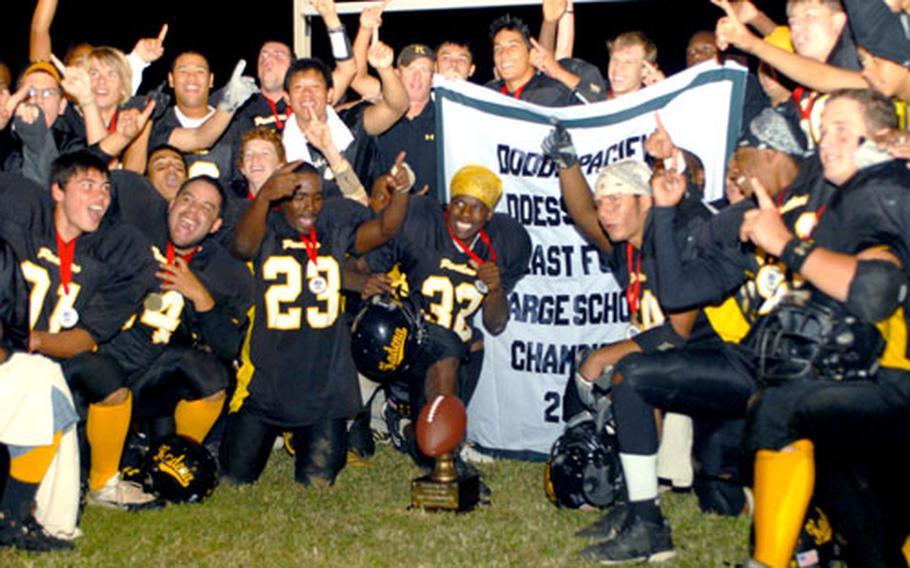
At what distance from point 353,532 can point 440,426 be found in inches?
28.0

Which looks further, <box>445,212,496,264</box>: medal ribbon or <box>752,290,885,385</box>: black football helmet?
<box>445,212,496,264</box>: medal ribbon

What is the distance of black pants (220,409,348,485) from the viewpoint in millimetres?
7574

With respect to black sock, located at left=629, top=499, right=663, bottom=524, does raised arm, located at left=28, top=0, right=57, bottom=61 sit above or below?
above

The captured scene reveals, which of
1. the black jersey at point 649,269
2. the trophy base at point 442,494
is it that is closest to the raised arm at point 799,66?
the black jersey at point 649,269

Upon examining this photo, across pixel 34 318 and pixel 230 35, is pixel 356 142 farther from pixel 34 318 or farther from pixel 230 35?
pixel 230 35

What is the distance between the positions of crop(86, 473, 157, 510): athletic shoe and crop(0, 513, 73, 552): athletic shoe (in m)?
0.85

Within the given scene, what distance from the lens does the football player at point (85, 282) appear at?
686 cm

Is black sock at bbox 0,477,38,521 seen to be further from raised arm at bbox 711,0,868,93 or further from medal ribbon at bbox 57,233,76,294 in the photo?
raised arm at bbox 711,0,868,93

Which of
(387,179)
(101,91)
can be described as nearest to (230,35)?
(101,91)

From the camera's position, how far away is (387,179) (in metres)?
7.39

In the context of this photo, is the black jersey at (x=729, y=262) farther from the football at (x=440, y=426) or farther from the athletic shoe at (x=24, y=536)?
the athletic shoe at (x=24, y=536)

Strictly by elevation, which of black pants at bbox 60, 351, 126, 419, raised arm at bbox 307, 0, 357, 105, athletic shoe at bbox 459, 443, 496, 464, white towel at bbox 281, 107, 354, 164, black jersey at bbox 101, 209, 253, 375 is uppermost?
raised arm at bbox 307, 0, 357, 105

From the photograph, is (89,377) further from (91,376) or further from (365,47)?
(365,47)

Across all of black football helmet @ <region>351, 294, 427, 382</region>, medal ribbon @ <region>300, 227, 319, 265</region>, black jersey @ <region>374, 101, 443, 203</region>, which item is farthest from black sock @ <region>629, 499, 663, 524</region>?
black jersey @ <region>374, 101, 443, 203</region>
